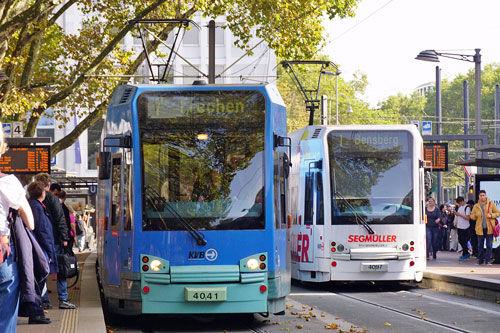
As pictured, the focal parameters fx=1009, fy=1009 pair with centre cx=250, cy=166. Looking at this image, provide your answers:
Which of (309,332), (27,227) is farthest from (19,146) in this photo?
(27,227)

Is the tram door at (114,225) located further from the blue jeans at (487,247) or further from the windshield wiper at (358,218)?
the blue jeans at (487,247)

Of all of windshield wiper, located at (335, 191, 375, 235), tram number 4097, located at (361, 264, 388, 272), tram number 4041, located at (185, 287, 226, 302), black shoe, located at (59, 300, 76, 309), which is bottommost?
black shoe, located at (59, 300, 76, 309)

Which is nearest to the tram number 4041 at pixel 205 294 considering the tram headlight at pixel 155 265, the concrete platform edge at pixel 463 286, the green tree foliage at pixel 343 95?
the tram headlight at pixel 155 265

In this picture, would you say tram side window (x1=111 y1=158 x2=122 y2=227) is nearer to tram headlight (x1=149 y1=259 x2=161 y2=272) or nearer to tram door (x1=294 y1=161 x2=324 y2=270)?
tram headlight (x1=149 y1=259 x2=161 y2=272)

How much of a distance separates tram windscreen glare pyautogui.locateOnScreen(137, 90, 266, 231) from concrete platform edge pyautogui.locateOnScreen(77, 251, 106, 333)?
126 cm

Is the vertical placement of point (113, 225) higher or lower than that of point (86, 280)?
higher

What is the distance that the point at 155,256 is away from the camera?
39.5 feet

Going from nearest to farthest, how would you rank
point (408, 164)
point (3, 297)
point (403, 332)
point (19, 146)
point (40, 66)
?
point (3, 297) < point (403, 332) < point (408, 164) < point (19, 146) < point (40, 66)

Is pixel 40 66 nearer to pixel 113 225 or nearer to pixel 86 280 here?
pixel 86 280

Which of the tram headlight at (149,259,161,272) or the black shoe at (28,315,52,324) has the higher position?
the tram headlight at (149,259,161,272)

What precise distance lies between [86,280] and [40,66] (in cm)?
1477

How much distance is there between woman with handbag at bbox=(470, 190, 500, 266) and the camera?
22891 millimetres

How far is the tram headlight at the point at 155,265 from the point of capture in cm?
1202

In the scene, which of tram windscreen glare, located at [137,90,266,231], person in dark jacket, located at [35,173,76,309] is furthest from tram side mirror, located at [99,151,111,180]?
person in dark jacket, located at [35,173,76,309]
